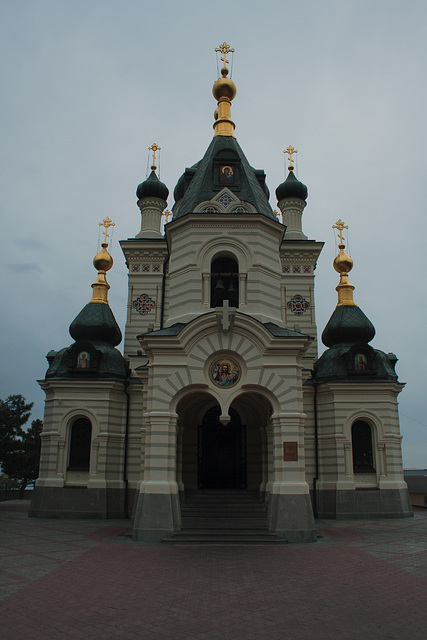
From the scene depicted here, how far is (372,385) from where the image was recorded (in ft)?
69.3

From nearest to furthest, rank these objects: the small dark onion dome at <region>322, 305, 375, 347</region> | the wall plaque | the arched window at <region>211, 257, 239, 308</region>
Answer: the wall plaque, the arched window at <region>211, 257, 239, 308</region>, the small dark onion dome at <region>322, 305, 375, 347</region>

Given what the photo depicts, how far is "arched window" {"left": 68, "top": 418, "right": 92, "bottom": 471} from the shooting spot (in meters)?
20.9

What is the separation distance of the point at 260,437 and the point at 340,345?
668cm

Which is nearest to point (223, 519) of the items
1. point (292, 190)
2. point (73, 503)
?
point (73, 503)

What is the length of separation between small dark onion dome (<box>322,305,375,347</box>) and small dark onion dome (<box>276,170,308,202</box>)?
308 inches

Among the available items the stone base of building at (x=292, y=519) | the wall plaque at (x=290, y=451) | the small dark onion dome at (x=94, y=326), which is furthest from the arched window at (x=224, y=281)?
the small dark onion dome at (x=94, y=326)

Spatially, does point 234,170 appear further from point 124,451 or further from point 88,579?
point 88,579

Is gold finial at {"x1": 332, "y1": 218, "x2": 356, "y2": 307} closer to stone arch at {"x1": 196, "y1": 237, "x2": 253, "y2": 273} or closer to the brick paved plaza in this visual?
stone arch at {"x1": 196, "y1": 237, "x2": 253, "y2": 273}

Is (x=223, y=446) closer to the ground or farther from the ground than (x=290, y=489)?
farther from the ground

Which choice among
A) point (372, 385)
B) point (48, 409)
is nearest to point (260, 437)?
point (372, 385)

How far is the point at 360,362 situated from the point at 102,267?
12.9 m

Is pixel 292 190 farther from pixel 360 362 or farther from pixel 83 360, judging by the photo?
pixel 83 360

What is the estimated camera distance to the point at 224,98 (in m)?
20.7

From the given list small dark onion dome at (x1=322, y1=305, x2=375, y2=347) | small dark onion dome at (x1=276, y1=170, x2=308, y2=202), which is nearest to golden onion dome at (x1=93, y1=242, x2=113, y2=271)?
small dark onion dome at (x1=276, y1=170, x2=308, y2=202)
